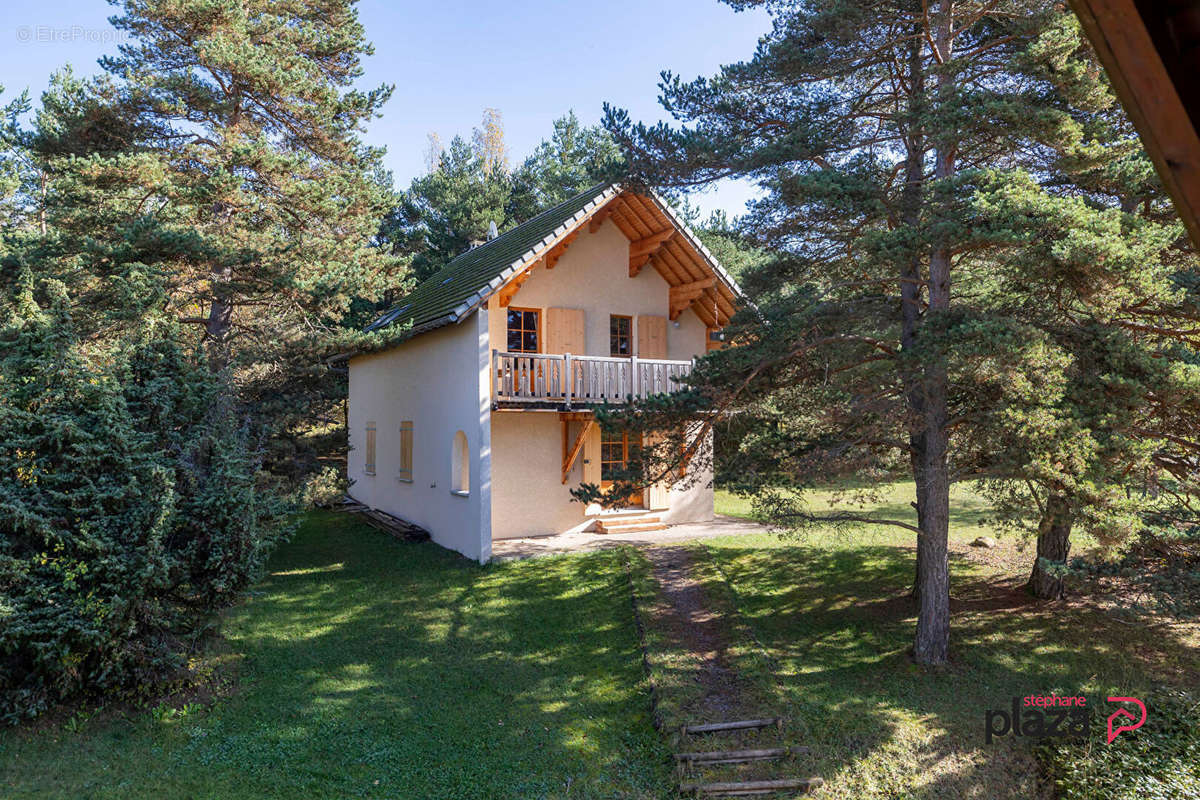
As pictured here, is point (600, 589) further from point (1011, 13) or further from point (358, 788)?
point (1011, 13)

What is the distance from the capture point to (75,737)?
22.6 feet

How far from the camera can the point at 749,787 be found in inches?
254

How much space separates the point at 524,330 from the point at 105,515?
922 centimetres

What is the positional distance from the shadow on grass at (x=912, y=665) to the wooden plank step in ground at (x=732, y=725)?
0.31 metres

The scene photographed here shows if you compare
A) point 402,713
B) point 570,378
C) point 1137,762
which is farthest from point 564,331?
point 1137,762

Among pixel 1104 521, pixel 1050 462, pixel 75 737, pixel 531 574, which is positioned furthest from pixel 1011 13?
pixel 75 737

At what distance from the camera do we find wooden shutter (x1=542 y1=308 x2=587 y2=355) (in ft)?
49.2

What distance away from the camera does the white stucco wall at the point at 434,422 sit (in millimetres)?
12352

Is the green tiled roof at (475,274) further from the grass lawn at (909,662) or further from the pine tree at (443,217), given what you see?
the pine tree at (443,217)

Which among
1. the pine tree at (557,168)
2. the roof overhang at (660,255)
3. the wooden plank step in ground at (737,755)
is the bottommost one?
the wooden plank step in ground at (737,755)

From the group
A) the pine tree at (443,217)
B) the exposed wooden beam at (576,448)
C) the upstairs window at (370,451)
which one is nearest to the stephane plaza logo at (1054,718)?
the exposed wooden beam at (576,448)

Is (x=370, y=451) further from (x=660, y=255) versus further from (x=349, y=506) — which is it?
(x=660, y=255)

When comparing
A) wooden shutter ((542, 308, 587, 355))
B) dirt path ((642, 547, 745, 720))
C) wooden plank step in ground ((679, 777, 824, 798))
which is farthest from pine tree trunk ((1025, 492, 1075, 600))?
wooden shutter ((542, 308, 587, 355))

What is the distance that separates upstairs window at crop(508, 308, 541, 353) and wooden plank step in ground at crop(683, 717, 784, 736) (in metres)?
9.43
